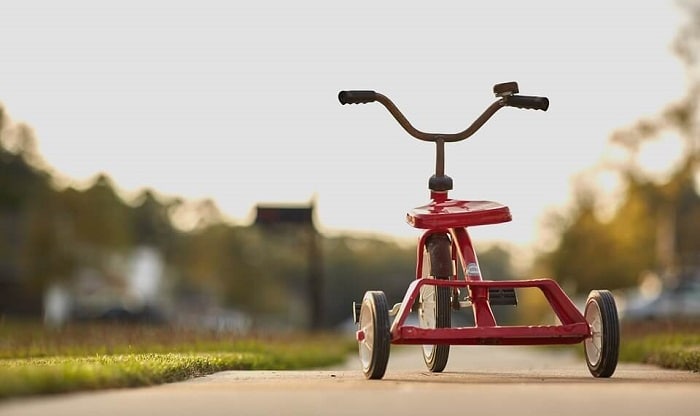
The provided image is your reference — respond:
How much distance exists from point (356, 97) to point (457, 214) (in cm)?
104

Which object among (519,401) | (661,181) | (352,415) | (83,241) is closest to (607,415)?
(519,401)

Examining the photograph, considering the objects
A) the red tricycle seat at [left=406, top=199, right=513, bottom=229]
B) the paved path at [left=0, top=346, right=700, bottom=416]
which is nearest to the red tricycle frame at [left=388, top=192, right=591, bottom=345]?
the red tricycle seat at [left=406, top=199, right=513, bottom=229]

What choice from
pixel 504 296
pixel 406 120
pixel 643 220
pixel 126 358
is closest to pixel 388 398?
pixel 504 296

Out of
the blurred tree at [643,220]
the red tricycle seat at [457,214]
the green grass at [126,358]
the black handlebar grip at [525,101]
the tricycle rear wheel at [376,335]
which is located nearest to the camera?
the green grass at [126,358]

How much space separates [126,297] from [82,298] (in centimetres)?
1039

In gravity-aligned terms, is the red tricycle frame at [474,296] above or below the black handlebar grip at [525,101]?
below

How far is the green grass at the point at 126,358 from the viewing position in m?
7.01

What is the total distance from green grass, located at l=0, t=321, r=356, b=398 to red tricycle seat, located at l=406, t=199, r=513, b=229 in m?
1.75

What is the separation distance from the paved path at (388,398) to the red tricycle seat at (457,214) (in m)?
1.02

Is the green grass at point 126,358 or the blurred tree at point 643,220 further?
the blurred tree at point 643,220

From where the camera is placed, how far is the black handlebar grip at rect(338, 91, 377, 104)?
9055 mm

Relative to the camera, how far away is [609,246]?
65.0m

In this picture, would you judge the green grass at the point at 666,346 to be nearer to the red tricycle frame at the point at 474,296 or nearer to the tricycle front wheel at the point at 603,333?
the tricycle front wheel at the point at 603,333

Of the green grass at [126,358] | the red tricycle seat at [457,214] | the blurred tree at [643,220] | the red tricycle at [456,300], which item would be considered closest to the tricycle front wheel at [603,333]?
the red tricycle at [456,300]
